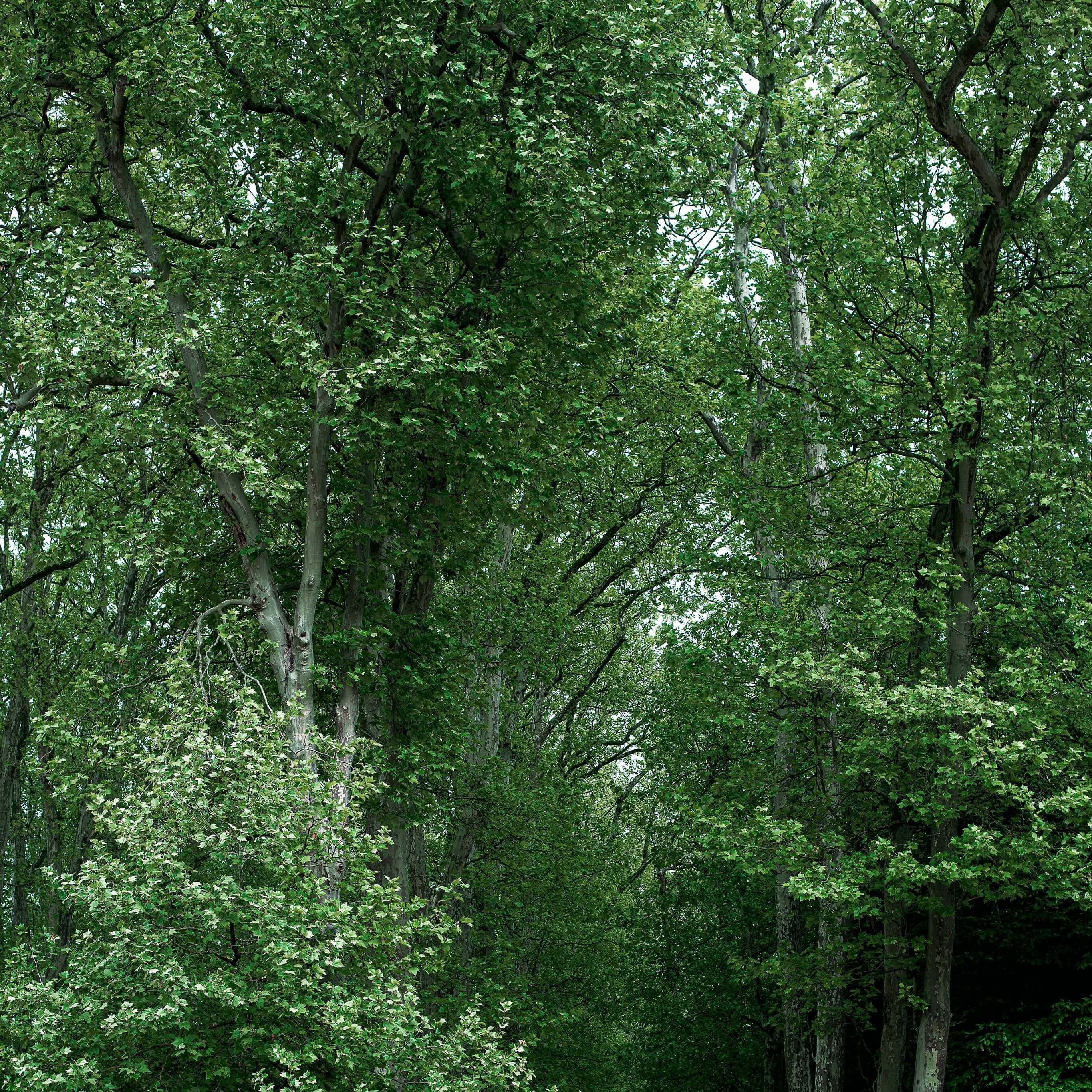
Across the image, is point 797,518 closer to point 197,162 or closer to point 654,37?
point 654,37

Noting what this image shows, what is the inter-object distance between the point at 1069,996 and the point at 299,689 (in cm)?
952

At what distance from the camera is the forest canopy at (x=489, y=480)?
31.0 ft

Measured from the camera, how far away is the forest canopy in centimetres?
946

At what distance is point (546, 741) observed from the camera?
28.5 meters

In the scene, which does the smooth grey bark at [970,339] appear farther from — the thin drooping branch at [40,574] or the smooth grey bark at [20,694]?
the smooth grey bark at [20,694]

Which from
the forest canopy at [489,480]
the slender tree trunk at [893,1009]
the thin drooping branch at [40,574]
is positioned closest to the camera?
the forest canopy at [489,480]

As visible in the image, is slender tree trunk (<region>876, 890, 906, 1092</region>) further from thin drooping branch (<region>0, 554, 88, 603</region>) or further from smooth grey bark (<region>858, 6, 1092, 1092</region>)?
thin drooping branch (<region>0, 554, 88, 603</region>)

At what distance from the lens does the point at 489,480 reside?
1294 cm

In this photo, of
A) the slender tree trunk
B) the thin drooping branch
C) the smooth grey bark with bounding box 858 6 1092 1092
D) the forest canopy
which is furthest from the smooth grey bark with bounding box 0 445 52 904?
the smooth grey bark with bounding box 858 6 1092 1092

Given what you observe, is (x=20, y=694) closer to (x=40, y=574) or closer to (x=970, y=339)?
(x=40, y=574)

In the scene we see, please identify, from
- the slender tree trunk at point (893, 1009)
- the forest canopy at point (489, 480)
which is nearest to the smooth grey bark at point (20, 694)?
the forest canopy at point (489, 480)

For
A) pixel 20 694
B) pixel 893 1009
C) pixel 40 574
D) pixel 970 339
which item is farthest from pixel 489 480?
pixel 20 694

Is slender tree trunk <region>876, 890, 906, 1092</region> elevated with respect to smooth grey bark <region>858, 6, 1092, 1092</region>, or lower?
lower

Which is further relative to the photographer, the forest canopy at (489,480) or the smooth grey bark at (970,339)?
the smooth grey bark at (970,339)
